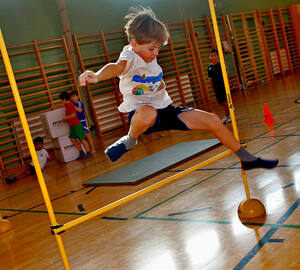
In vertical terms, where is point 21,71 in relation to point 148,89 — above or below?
above

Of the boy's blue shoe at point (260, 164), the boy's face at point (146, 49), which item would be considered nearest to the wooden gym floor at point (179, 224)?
the boy's blue shoe at point (260, 164)

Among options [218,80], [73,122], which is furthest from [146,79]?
[218,80]

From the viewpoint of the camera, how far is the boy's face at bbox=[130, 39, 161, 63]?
222 centimetres

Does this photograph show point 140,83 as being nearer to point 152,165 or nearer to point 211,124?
point 211,124

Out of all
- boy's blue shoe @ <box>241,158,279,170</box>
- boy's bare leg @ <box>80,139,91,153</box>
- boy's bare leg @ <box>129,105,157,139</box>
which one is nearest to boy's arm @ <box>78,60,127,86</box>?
boy's bare leg @ <box>129,105,157,139</box>

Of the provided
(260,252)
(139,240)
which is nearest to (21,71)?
(139,240)

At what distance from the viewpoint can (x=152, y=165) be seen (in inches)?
172

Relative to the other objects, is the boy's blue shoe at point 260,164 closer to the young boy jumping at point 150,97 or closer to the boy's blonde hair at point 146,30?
the young boy jumping at point 150,97

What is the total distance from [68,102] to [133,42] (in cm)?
439

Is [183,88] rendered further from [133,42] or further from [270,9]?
[133,42]

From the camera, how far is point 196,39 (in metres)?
11.5

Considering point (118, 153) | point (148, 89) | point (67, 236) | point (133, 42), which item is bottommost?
point (67, 236)

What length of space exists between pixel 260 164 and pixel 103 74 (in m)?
1.06

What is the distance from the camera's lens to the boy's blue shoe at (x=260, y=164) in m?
2.13
